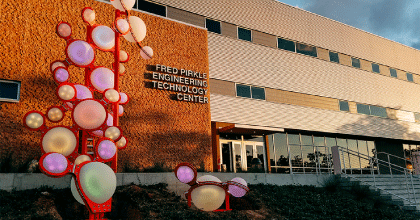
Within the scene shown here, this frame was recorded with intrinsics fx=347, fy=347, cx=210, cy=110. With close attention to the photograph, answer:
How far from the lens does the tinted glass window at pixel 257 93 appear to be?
1828 centimetres

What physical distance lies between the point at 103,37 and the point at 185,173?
3.08m

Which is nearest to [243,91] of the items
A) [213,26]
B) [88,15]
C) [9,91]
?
[213,26]

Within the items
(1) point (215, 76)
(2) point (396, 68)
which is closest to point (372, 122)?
(2) point (396, 68)

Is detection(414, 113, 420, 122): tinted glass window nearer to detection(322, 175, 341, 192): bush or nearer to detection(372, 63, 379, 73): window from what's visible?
detection(372, 63, 379, 73): window

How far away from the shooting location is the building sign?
44.3ft

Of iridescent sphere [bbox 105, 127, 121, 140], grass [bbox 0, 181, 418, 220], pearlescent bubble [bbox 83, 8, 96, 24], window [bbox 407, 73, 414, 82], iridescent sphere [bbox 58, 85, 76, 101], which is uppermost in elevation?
window [bbox 407, 73, 414, 82]

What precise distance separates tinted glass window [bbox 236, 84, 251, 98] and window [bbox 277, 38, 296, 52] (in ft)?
13.3

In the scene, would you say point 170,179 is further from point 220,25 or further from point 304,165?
point 304,165

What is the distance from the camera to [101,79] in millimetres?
6539

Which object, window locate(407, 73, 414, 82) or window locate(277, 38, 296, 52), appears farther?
window locate(407, 73, 414, 82)

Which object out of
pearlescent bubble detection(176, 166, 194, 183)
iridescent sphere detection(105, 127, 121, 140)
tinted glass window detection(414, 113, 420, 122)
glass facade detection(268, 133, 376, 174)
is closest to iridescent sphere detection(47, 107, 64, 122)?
iridescent sphere detection(105, 127, 121, 140)

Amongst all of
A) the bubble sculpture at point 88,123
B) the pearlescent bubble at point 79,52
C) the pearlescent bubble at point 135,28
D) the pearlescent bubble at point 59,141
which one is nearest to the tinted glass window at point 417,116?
the bubble sculpture at point 88,123

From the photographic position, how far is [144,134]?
40.8ft

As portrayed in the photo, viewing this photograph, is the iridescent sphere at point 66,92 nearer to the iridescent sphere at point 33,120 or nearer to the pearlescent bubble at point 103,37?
the iridescent sphere at point 33,120
